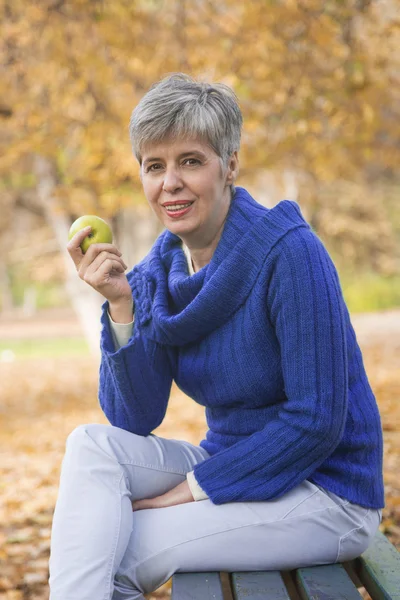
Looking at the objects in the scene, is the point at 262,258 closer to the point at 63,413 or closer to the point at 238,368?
the point at 238,368

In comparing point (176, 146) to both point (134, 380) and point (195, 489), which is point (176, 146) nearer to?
point (134, 380)

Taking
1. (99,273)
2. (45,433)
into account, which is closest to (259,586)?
(99,273)

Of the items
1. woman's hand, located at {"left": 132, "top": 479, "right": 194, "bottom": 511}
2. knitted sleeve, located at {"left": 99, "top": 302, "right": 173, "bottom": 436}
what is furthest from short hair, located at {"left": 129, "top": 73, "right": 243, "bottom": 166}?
woman's hand, located at {"left": 132, "top": 479, "right": 194, "bottom": 511}

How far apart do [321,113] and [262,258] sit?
5.29 metres

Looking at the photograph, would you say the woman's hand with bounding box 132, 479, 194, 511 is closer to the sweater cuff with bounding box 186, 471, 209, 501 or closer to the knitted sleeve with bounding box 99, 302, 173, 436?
the sweater cuff with bounding box 186, 471, 209, 501

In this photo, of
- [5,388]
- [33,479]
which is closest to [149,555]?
[33,479]

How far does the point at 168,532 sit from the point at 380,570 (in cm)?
63

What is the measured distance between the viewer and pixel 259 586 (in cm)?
198

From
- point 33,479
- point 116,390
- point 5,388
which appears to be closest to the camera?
point 116,390

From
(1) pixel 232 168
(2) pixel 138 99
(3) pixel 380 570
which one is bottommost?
(3) pixel 380 570

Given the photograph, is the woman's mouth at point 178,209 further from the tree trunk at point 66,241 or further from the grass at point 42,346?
the grass at point 42,346

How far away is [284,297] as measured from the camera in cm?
207

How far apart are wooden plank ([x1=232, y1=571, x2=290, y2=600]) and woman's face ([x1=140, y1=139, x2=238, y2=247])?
1044 millimetres

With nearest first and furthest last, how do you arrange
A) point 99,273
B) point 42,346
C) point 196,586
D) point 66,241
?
point 196,586 → point 99,273 → point 66,241 → point 42,346
